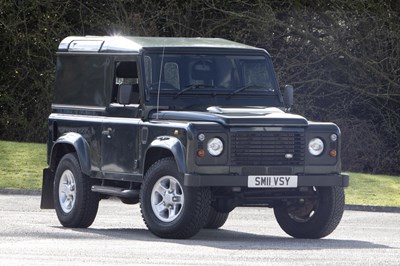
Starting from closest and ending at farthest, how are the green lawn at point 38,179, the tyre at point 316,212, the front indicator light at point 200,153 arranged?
the front indicator light at point 200,153
the tyre at point 316,212
the green lawn at point 38,179

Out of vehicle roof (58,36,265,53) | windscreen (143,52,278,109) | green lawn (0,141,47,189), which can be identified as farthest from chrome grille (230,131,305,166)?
green lawn (0,141,47,189)

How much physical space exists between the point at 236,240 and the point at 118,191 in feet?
5.14

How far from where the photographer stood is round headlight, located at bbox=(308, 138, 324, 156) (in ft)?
49.6

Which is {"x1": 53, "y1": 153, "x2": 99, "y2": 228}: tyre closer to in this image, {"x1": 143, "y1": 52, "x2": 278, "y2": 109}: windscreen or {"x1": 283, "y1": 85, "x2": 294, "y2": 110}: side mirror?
{"x1": 143, "y1": 52, "x2": 278, "y2": 109}: windscreen

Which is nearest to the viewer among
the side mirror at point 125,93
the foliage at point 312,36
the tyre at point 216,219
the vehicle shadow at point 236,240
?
the vehicle shadow at point 236,240

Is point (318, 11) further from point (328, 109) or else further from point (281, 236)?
point (281, 236)

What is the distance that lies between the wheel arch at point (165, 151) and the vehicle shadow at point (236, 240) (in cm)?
77

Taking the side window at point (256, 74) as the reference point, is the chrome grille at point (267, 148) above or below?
below

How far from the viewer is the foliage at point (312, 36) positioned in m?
30.1

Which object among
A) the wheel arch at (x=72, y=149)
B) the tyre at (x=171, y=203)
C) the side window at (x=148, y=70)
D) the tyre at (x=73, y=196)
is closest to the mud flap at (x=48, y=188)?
the wheel arch at (x=72, y=149)

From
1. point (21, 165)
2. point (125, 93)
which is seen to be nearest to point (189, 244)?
point (125, 93)

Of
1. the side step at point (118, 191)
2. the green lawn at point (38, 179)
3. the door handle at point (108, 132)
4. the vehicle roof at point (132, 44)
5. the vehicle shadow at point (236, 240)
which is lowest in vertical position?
the vehicle shadow at point (236, 240)

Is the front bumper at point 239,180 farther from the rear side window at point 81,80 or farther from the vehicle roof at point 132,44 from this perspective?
the rear side window at point 81,80

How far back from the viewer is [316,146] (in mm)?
15141
